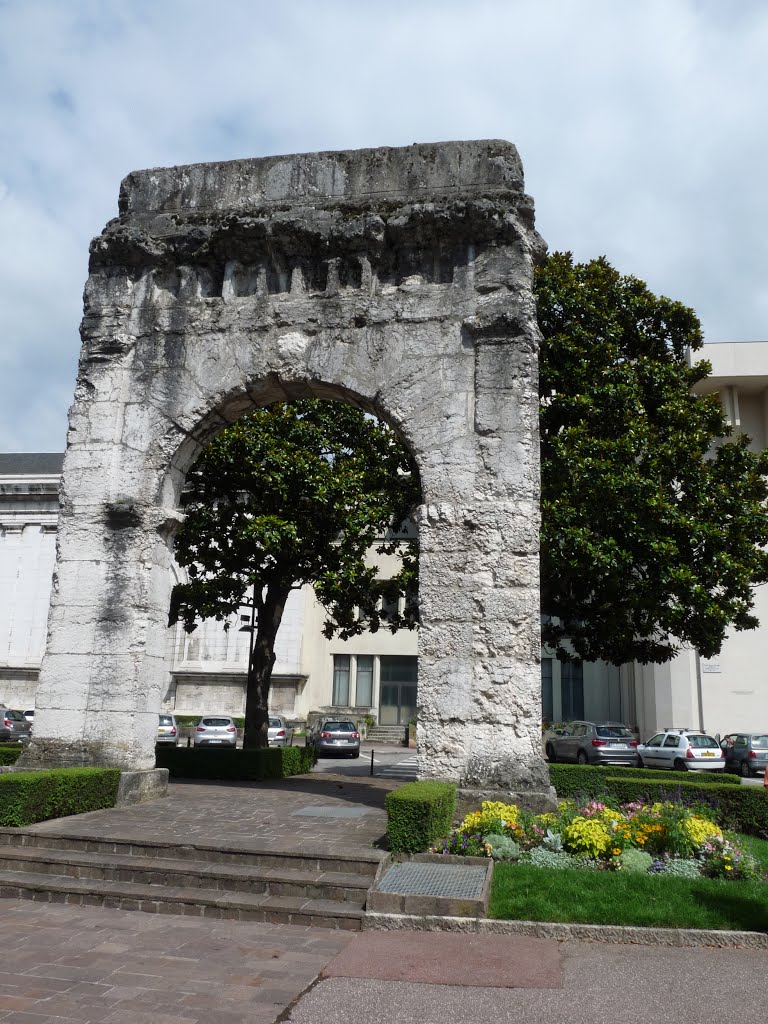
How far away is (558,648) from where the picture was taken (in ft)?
51.7

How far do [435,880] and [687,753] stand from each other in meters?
15.8

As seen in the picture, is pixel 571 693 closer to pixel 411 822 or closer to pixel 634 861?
pixel 634 861

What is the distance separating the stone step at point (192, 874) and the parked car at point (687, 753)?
50.5ft

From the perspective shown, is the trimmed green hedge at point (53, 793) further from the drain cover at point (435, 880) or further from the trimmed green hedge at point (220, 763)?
the trimmed green hedge at point (220, 763)

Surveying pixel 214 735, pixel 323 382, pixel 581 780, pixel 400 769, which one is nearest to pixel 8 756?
pixel 323 382

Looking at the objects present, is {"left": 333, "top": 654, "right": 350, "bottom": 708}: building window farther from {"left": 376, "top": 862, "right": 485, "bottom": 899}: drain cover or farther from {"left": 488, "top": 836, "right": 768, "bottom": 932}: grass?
{"left": 488, "top": 836, "right": 768, "bottom": 932}: grass

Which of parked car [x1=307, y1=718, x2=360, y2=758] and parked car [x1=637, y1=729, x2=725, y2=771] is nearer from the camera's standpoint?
parked car [x1=637, y1=729, x2=725, y2=771]

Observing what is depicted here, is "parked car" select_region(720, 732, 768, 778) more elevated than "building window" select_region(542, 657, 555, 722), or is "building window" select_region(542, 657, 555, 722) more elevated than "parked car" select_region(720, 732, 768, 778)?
"building window" select_region(542, 657, 555, 722)

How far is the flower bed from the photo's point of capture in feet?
22.1

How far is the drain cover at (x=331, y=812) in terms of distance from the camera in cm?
902

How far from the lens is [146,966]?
4.95m

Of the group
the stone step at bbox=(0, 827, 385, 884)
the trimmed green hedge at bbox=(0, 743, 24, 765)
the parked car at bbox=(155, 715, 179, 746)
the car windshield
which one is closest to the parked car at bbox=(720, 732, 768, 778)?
the car windshield

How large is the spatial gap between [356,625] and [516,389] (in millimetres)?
9578

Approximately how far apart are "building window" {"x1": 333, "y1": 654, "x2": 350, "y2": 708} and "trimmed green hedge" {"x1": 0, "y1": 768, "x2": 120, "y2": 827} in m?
30.5
